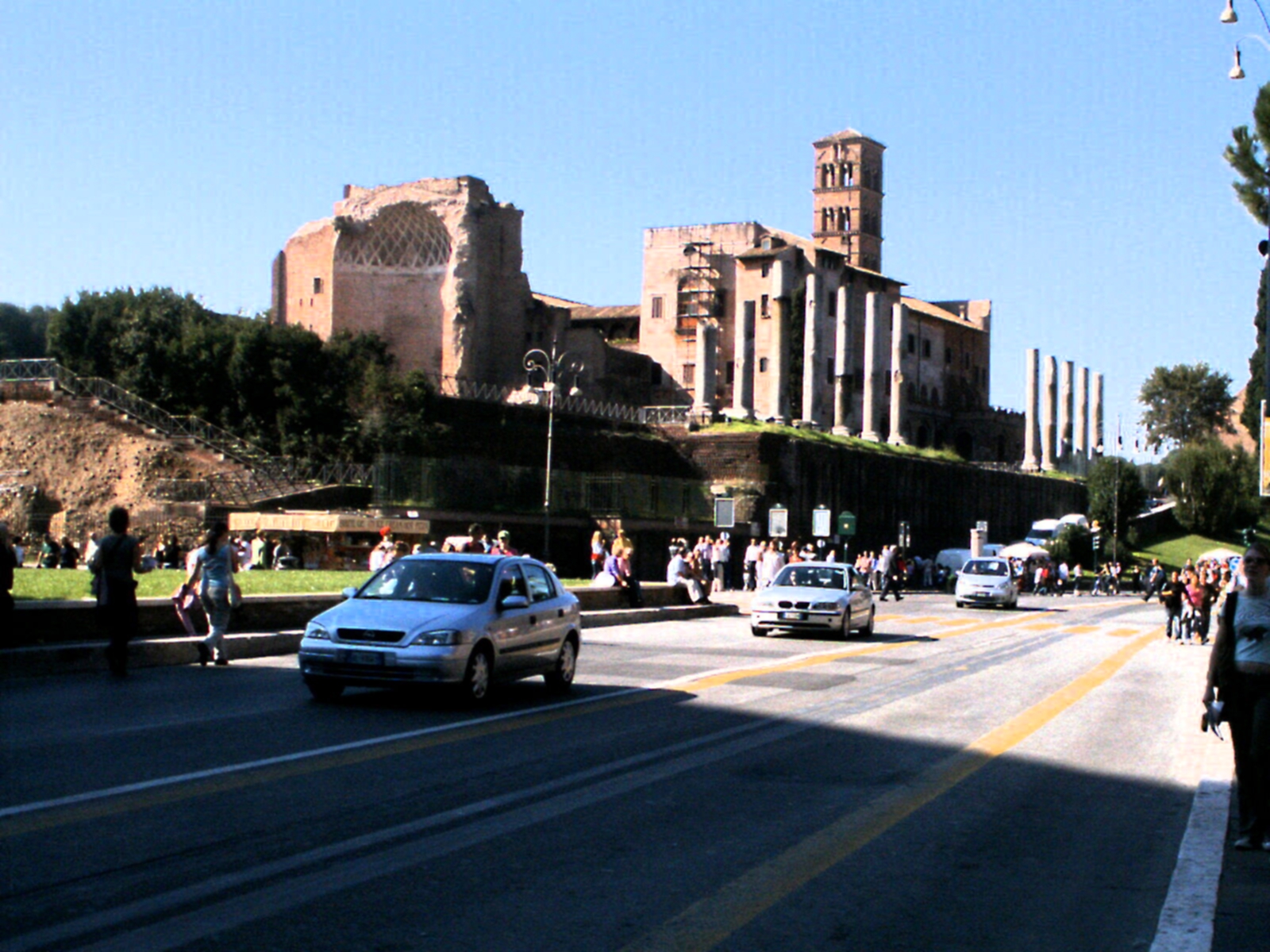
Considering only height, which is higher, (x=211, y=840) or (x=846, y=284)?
(x=846, y=284)

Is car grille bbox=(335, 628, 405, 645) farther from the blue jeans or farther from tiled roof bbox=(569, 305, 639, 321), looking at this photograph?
tiled roof bbox=(569, 305, 639, 321)

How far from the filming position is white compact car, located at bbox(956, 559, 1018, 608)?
4438cm

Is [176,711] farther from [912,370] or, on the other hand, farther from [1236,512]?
[912,370]

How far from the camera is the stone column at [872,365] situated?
308ft

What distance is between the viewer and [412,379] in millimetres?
71375

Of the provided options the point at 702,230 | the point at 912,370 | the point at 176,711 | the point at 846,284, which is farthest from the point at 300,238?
the point at 176,711

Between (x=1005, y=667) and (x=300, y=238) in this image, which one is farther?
(x=300, y=238)

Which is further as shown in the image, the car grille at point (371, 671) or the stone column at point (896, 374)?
the stone column at point (896, 374)

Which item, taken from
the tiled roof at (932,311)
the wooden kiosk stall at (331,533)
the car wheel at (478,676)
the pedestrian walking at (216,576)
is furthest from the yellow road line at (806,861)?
the tiled roof at (932,311)

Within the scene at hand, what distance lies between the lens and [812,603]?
26.5 m

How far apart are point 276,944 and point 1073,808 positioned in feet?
18.5

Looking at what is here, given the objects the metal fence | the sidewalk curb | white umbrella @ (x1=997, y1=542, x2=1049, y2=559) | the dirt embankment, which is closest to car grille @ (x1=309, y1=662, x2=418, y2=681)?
the sidewalk curb

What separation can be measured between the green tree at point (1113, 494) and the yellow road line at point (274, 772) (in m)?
82.7

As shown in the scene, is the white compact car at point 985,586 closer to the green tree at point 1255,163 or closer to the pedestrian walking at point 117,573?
the green tree at point 1255,163
